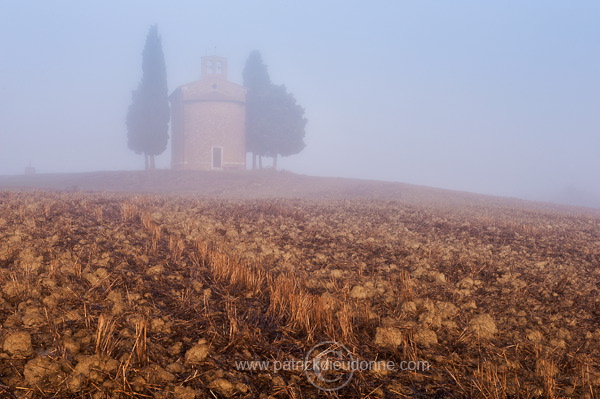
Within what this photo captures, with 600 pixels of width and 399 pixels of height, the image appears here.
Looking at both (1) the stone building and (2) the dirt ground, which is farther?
(1) the stone building

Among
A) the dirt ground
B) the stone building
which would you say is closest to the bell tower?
the stone building

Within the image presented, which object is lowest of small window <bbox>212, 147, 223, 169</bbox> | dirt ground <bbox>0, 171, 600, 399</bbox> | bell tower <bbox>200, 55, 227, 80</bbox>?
dirt ground <bbox>0, 171, 600, 399</bbox>

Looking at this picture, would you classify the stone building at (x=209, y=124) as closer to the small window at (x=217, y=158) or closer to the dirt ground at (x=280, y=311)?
the small window at (x=217, y=158)

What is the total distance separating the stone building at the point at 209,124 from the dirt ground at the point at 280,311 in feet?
94.4

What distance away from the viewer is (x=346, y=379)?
2.61 metres

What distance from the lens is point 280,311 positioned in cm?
365

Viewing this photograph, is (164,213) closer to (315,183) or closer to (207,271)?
(207,271)

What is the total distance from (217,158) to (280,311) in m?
33.0

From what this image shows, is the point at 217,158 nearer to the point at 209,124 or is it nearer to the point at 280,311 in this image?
the point at 209,124

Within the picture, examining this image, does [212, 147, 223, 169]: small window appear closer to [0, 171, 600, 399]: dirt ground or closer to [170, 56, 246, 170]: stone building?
[170, 56, 246, 170]: stone building

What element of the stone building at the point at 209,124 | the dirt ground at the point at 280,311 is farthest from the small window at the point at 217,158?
the dirt ground at the point at 280,311

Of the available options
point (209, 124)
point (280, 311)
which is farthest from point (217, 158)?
point (280, 311)

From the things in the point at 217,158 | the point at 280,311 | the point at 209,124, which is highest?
the point at 209,124

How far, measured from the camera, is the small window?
3525 centimetres
